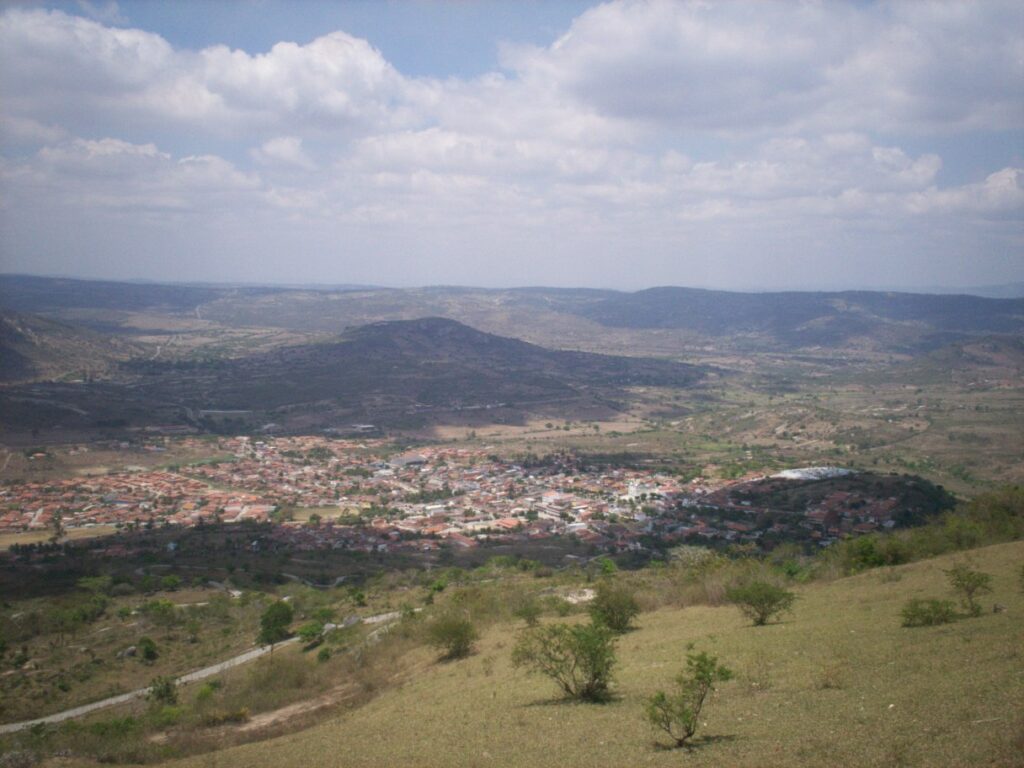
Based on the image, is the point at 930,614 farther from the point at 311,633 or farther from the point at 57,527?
the point at 57,527

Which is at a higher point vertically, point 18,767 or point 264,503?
point 18,767

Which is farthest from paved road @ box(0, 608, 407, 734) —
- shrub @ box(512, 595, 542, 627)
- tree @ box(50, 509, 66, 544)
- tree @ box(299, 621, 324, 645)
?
tree @ box(50, 509, 66, 544)

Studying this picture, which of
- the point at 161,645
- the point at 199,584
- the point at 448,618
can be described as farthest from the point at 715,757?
the point at 199,584

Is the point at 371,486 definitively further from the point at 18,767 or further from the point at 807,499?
the point at 18,767

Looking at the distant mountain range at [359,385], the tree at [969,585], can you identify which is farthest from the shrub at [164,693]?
the distant mountain range at [359,385]

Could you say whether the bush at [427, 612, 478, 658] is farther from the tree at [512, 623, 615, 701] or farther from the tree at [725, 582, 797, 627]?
the tree at [725, 582, 797, 627]

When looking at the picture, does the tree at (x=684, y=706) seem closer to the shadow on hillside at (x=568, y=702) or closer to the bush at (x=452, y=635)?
the shadow on hillside at (x=568, y=702)
